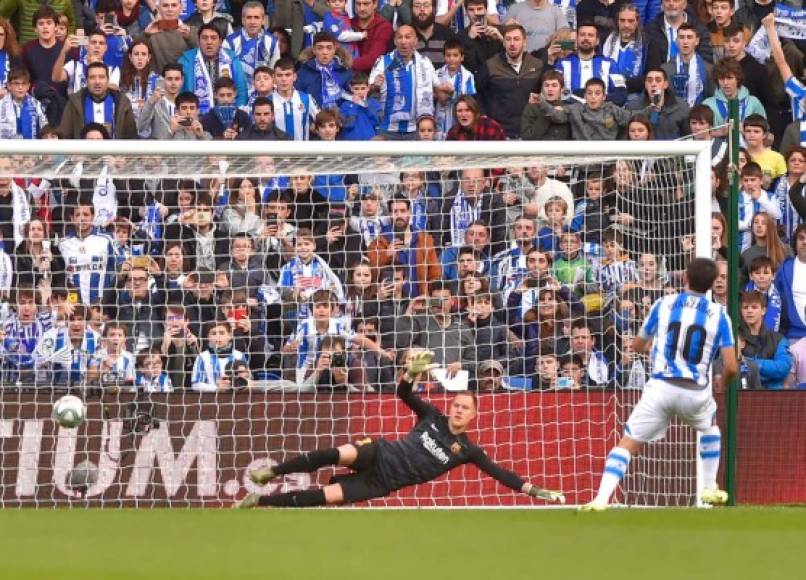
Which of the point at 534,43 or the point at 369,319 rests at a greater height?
the point at 534,43

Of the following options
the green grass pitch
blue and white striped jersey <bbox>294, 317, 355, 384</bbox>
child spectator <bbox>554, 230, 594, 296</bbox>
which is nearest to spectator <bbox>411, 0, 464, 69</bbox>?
child spectator <bbox>554, 230, 594, 296</bbox>

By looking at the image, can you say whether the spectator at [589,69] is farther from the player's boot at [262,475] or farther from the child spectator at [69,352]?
the player's boot at [262,475]

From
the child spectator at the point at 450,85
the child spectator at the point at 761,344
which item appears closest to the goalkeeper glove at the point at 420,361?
the child spectator at the point at 761,344

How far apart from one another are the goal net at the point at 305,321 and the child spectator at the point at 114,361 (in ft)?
0.06

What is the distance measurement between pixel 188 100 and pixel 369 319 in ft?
10.5

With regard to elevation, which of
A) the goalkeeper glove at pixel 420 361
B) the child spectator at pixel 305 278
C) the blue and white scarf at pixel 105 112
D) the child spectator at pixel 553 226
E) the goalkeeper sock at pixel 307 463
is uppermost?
the blue and white scarf at pixel 105 112

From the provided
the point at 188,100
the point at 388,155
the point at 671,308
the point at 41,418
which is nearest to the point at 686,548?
the point at 671,308

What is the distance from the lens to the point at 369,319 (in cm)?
1427

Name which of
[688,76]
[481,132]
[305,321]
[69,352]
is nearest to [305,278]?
[305,321]

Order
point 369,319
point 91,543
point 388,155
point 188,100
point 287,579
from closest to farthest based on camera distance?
point 287,579 → point 91,543 → point 388,155 → point 369,319 → point 188,100

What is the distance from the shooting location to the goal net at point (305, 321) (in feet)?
45.8

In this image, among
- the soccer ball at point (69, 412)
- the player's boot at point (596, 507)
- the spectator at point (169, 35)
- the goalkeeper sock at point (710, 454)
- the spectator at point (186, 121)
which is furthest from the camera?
the spectator at point (169, 35)

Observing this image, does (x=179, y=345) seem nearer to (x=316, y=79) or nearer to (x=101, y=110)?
(x=101, y=110)

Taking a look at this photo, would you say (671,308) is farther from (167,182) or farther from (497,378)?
(167,182)
